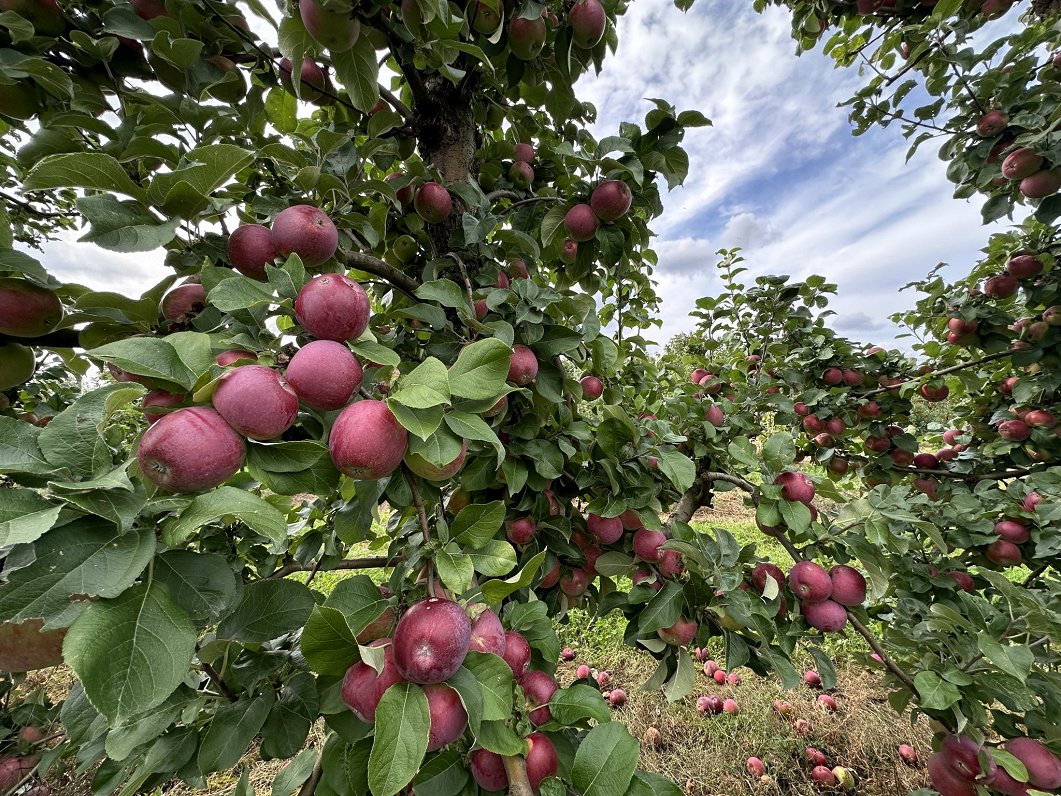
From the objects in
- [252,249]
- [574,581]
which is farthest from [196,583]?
[574,581]

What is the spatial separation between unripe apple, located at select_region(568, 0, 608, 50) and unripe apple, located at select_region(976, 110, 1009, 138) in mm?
1768

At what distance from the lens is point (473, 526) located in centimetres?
72

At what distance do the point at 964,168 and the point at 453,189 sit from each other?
7.14 ft

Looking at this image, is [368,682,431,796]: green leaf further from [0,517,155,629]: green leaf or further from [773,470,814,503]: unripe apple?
[773,470,814,503]: unripe apple

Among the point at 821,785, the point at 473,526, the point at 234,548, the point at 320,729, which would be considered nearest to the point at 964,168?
the point at 473,526

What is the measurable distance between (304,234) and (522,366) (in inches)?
18.1

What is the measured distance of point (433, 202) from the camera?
1186mm

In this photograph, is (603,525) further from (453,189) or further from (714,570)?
(453,189)

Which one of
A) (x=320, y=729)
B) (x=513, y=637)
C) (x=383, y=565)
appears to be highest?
(x=513, y=637)

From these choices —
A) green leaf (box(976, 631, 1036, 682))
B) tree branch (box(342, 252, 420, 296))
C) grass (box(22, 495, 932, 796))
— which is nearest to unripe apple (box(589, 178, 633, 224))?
tree branch (box(342, 252, 420, 296))

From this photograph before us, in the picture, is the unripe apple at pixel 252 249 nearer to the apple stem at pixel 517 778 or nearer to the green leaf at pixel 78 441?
the green leaf at pixel 78 441

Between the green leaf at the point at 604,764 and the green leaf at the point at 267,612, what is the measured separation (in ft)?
1.42

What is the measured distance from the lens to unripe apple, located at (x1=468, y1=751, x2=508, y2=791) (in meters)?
0.69

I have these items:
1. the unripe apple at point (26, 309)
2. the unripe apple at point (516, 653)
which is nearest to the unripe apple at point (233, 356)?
the unripe apple at point (26, 309)
